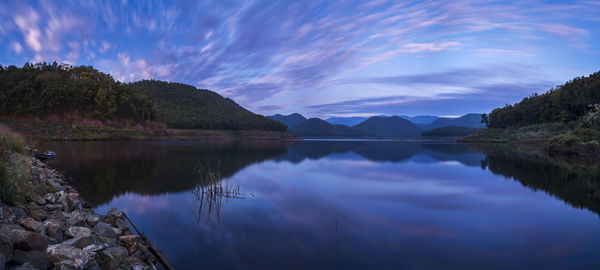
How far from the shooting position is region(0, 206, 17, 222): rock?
4.23m

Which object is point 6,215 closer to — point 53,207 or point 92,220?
point 92,220

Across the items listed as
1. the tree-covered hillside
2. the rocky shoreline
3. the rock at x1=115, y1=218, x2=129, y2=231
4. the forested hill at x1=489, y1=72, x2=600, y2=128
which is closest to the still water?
the rock at x1=115, y1=218, x2=129, y2=231

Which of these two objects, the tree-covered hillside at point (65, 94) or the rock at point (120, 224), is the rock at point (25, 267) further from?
the tree-covered hillside at point (65, 94)

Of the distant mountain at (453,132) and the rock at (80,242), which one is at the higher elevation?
the distant mountain at (453,132)

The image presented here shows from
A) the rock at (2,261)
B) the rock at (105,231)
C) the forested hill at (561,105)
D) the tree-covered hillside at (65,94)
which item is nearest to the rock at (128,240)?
the rock at (105,231)

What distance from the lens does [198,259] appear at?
18.9ft

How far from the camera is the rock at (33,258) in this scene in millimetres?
3234

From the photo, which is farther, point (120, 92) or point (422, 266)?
point (120, 92)

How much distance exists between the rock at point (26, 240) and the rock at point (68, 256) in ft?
0.33

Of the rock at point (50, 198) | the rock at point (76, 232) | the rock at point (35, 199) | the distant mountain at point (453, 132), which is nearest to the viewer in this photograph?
the rock at point (76, 232)

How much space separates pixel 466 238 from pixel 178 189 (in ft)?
34.8

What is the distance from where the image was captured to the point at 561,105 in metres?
61.8

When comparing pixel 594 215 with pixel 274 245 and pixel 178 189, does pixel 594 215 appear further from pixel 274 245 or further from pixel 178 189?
pixel 178 189

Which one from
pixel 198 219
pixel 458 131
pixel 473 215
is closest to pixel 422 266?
pixel 473 215
